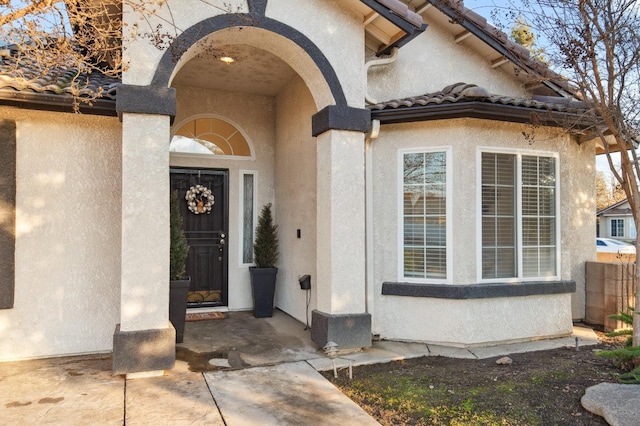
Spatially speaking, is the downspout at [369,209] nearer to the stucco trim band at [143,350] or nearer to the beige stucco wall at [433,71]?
the beige stucco wall at [433,71]

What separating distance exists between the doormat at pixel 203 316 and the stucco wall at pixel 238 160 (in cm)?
41

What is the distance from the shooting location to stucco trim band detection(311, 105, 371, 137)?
19.9ft

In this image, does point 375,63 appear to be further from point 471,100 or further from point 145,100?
point 145,100

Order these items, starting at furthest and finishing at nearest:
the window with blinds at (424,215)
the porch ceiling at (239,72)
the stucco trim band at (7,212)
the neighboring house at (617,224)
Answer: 1. the neighboring house at (617,224)
2. the porch ceiling at (239,72)
3. the window with blinds at (424,215)
4. the stucco trim band at (7,212)

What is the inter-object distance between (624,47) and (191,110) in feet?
23.0

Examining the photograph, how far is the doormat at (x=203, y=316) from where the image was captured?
7927mm

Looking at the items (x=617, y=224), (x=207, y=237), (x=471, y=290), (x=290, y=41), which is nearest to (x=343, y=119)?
(x=290, y=41)

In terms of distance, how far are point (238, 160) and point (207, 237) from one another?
1.66m

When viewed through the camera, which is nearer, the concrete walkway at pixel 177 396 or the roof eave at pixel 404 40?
the concrete walkway at pixel 177 396

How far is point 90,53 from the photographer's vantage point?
468 cm

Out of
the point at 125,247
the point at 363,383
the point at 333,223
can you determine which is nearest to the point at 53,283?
the point at 125,247

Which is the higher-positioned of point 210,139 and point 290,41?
point 290,41

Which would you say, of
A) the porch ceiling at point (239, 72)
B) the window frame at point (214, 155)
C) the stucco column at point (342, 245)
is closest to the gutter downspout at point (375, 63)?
the stucco column at point (342, 245)

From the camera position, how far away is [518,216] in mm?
6656
